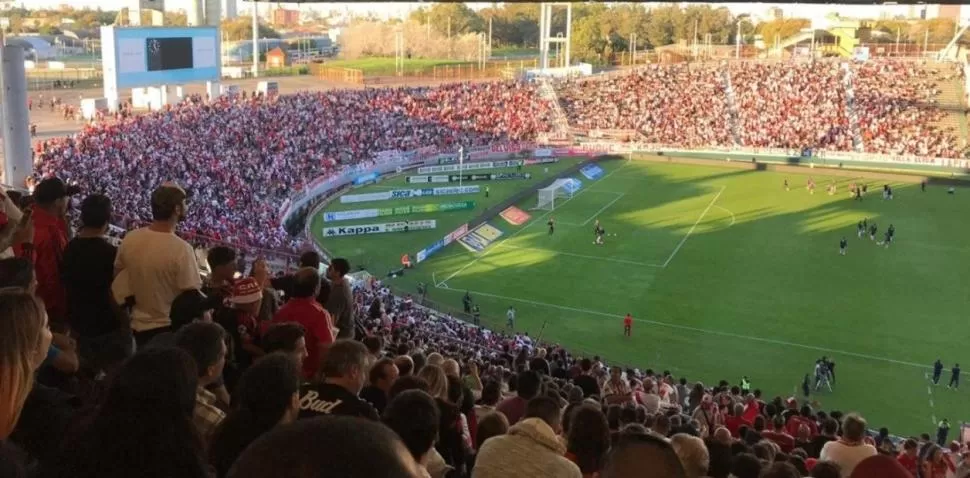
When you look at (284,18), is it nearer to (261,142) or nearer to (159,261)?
(261,142)

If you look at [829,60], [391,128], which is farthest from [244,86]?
[829,60]

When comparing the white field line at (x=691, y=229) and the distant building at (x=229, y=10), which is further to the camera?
the distant building at (x=229, y=10)

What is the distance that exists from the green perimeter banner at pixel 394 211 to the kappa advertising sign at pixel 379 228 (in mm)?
1638

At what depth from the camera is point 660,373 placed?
78.3 ft

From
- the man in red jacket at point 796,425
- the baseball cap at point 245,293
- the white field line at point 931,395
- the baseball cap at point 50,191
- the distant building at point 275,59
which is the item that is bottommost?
the white field line at point 931,395

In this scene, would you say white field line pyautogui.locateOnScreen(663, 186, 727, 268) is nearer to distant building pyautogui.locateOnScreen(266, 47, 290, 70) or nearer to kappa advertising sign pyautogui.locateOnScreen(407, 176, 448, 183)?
kappa advertising sign pyautogui.locateOnScreen(407, 176, 448, 183)

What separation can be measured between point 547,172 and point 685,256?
19.6 m

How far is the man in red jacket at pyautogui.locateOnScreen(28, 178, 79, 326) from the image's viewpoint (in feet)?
23.2

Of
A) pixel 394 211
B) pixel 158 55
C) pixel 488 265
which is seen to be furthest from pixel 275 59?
pixel 488 265

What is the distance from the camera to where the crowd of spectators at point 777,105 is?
62.2m

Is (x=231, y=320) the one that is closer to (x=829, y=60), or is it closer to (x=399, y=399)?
(x=399, y=399)

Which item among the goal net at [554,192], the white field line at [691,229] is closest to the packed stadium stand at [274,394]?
the white field line at [691,229]

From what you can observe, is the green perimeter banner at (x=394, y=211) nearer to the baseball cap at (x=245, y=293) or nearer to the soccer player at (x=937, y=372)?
the soccer player at (x=937, y=372)

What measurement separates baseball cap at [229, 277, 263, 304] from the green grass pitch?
60.4 feet
